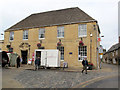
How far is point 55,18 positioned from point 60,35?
4081mm

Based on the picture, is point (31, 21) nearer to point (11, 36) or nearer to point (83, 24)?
point (11, 36)

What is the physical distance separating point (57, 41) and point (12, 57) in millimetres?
6919

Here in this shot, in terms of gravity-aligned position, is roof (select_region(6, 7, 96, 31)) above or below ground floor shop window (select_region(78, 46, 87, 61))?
above

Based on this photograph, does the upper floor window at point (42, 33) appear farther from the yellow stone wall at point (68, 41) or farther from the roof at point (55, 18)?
the roof at point (55, 18)

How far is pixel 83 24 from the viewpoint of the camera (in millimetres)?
18172

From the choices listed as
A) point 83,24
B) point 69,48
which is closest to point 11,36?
point 69,48

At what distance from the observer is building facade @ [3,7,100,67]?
688 inches

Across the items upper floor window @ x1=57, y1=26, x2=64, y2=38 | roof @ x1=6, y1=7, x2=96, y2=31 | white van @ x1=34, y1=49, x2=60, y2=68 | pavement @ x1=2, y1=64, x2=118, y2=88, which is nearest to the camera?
pavement @ x1=2, y1=64, x2=118, y2=88

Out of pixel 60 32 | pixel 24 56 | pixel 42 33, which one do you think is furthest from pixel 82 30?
pixel 24 56

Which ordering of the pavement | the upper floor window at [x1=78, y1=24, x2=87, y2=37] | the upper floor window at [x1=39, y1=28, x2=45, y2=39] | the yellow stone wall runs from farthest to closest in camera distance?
the upper floor window at [x1=39, y1=28, x2=45, y2=39], the upper floor window at [x1=78, y1=24, x2=87, y2=37], the yellow stone wall, the pavement

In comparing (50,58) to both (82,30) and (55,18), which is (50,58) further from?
(55,18)

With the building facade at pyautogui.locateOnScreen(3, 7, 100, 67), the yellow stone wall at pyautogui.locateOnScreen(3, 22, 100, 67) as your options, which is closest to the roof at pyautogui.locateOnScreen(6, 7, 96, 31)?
the building facade at pyautogui.locateOnScreen(3, 7, 100, 67)

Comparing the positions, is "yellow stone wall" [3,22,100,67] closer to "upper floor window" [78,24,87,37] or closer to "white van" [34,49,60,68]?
"upper floor window" [78,24,87,37]

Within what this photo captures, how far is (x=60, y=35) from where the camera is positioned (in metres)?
19.4
